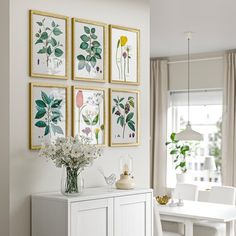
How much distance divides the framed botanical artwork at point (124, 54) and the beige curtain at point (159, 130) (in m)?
3.80

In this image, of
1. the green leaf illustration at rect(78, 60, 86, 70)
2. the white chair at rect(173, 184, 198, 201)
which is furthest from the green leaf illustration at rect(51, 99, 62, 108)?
the white chair at rect(173, 184, 198, 201)

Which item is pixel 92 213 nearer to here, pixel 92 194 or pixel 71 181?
pixel 92 194

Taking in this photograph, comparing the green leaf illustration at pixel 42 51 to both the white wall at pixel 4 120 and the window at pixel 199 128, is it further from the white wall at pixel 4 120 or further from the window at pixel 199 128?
the window at pixel 199 128

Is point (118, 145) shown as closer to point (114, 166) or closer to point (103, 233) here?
point (114, 166)

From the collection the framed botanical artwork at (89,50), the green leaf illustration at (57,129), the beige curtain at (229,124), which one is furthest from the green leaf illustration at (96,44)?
the beige curtain at (229,124)

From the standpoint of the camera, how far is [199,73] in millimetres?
8211

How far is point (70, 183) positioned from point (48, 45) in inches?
40.1

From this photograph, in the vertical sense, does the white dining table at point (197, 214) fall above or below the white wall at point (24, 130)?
below

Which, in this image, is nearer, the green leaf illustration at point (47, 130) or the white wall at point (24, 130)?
the white wall at point (24, 130)

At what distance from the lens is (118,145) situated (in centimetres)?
455

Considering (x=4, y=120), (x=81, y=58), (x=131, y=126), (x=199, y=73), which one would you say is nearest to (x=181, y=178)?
(x=199, y=73)

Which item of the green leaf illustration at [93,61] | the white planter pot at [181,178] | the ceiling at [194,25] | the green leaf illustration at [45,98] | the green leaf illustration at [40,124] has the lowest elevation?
the white planter pot at [181,178]

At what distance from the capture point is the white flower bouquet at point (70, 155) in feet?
12.3

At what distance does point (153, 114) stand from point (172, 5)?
3.56 meters
